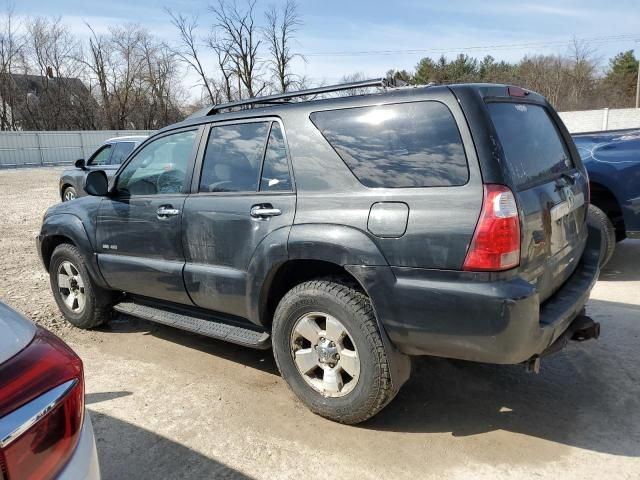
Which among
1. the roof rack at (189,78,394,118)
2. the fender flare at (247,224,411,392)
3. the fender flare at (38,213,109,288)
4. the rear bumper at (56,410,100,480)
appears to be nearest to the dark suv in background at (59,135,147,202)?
the fender flare at (38,213,109,288)

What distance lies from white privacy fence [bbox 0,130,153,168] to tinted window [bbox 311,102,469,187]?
96.3ft

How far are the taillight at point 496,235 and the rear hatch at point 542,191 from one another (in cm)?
7

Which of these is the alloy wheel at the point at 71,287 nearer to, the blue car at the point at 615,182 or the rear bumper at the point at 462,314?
the rear bumper at the point at 462,314

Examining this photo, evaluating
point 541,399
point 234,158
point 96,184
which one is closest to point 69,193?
point 96,184

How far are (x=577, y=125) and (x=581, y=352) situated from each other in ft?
81.6

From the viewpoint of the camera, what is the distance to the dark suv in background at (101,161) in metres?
11.1

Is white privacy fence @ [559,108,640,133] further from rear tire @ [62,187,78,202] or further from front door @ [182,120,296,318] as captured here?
front door @ [182,120,296,318]

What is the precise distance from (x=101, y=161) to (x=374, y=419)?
10.3 meters

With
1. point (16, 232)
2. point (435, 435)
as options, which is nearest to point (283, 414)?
point (435, 435)

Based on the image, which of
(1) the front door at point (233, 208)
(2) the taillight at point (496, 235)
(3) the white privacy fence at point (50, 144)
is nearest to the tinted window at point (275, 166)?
(1) the front door at point (233, 208)

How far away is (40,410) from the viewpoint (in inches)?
55.5

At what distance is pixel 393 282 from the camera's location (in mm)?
2639

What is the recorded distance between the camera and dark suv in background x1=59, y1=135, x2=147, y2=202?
36.4ft

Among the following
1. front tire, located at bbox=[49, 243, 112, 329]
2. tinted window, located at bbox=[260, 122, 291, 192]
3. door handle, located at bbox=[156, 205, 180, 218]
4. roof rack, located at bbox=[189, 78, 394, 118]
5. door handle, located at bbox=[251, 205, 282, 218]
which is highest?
roof rack, located at bbox=[189, 78, 394, 118]
